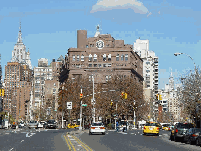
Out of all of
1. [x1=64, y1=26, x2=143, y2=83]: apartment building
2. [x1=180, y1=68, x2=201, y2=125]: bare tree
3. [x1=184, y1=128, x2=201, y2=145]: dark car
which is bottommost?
[x1=184, y1=128, x2=201, y2=145]: dark car

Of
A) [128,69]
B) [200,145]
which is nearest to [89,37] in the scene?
[128,69]

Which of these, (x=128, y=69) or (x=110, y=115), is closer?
(x=110, y=115)

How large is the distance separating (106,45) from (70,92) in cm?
5312

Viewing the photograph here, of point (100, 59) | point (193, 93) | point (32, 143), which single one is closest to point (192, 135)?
point (32, 143)

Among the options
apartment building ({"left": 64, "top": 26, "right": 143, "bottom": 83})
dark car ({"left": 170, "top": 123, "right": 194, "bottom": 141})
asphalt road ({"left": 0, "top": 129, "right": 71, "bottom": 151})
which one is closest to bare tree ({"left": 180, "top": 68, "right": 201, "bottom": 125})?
dark car ({"left": 170, "top": 123, "right": 194, "bottom": 141})

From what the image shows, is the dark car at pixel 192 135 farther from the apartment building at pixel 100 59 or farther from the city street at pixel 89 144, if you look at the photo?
the apartment building at pixel 100 59

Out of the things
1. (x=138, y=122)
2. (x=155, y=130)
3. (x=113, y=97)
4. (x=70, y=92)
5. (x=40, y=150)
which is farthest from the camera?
(x=138, y=122)

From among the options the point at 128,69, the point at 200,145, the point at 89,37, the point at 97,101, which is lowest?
the point at 200,145

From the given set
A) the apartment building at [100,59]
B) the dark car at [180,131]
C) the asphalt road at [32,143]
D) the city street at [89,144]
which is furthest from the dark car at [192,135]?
the apartment building at [100,59]

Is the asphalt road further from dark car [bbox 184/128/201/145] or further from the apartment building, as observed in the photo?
the apartment building

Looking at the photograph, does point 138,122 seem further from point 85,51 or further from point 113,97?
point 85,51

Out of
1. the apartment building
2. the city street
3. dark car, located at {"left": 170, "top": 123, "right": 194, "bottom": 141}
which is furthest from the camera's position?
the apartment building

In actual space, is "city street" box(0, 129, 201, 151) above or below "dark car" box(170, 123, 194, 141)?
below

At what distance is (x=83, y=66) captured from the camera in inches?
5925
